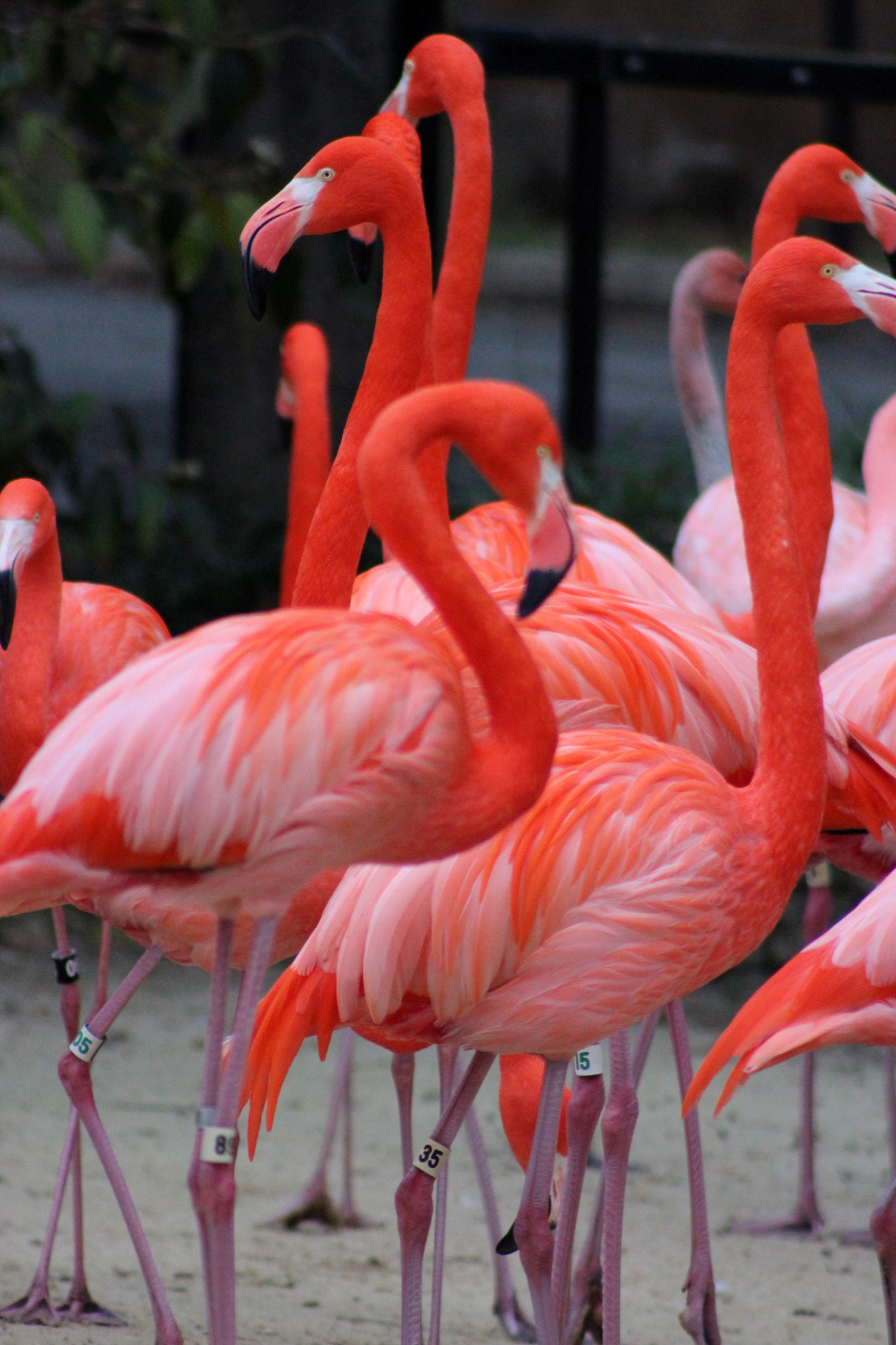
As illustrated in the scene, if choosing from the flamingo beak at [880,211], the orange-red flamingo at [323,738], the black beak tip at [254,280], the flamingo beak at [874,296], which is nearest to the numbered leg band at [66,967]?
the orange-red flamingo at [323,738]

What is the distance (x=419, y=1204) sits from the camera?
2.30 m

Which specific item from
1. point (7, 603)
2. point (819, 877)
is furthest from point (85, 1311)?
point (819, 877)

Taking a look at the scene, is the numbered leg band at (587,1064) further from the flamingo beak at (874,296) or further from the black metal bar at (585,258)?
the black metal bar at (585,258)

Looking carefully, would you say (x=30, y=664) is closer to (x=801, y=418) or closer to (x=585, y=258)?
(x=801, y=418)

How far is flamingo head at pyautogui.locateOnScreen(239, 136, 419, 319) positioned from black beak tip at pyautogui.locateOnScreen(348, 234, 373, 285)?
0.21 meters

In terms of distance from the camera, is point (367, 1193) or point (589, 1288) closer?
point (589, 1288)

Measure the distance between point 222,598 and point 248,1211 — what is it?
2.19 m

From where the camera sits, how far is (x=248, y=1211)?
3.36 m

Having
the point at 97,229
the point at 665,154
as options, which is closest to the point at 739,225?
the point at 665,154

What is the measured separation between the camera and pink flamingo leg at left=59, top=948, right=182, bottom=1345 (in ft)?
8.20

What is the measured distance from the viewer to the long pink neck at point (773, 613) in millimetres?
2172

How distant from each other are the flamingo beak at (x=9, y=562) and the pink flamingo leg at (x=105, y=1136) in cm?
54

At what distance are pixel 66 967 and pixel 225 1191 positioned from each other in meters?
1.02

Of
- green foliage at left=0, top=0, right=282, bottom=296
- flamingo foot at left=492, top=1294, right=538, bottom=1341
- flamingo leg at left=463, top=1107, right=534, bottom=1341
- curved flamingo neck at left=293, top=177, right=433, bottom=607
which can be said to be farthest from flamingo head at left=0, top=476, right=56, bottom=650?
flamingo foot at left=492, top=1294, right=538, bottom=1341
